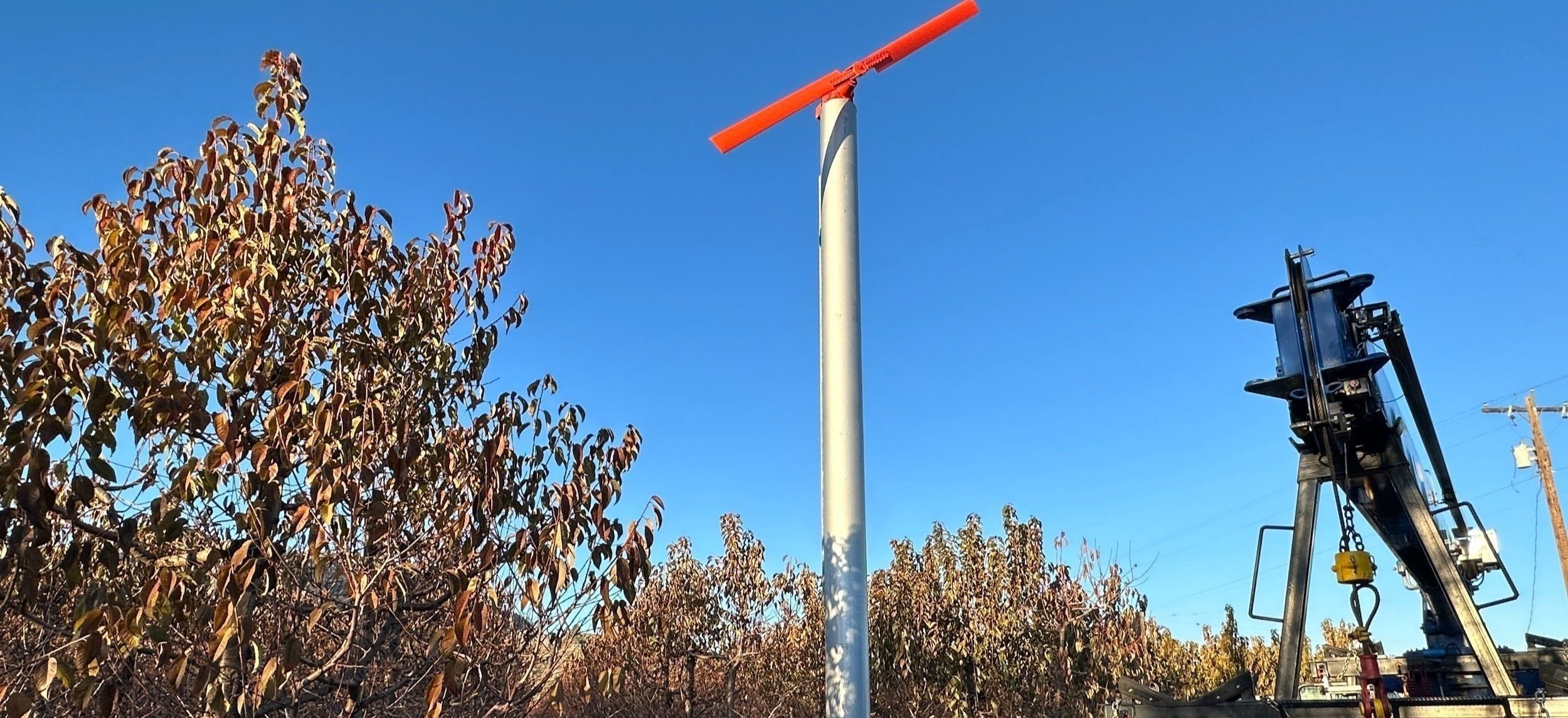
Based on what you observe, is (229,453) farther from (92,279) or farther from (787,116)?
(787,116)

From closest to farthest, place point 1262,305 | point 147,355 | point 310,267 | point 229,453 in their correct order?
point 229,453 < point 147,355 < point 310,267 < point 1262,305

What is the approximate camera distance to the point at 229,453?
347 cm

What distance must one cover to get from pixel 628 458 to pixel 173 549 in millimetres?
1796

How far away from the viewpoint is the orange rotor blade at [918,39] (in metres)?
4.55

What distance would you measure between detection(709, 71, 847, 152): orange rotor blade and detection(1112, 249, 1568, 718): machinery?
15.0 ft

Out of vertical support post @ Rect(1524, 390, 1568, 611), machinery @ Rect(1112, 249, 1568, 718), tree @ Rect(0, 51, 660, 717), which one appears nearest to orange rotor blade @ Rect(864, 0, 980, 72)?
tree @ Rect(0, 51, 660, 717)

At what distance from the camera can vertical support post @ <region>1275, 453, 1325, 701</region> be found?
8016 mm

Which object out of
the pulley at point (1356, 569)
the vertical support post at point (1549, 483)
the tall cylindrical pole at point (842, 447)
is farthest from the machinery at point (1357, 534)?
the vertical support post at point (1549, 483)

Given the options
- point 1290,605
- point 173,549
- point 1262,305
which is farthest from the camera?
point 1262,305

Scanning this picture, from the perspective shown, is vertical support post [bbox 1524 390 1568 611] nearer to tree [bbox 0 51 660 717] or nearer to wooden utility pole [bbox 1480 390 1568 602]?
wooden utility pole [bbox 1480 390 1568 602]

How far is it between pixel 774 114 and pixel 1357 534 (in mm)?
6244

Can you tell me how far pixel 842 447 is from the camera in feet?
12.9

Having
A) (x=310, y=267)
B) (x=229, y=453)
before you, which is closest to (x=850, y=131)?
(x=310, y=267)

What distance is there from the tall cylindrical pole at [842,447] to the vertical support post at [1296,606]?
223 inches
